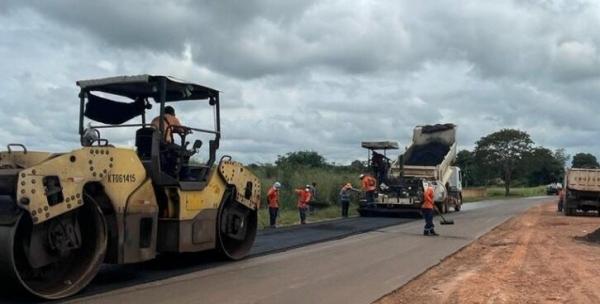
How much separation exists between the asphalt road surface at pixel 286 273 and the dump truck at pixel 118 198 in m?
0.39

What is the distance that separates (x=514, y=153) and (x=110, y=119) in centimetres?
7169

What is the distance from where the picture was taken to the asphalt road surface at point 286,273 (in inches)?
324

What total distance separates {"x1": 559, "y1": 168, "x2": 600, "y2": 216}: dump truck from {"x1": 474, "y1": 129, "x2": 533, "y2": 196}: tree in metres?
49.1

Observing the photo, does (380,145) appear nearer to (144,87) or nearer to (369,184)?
(369,184)

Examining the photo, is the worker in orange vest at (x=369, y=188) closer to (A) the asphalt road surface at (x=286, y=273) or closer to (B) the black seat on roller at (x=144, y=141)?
(A) the asphalt road surface at (x=286, y=273)

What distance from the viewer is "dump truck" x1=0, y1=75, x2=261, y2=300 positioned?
7.46 metres

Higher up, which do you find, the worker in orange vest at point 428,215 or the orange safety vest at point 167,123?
the orange safety vest at point 167,123

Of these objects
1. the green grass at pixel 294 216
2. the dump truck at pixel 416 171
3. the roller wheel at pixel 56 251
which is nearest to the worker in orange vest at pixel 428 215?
the green grass at pixel 294 216

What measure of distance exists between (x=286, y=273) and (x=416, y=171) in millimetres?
17063

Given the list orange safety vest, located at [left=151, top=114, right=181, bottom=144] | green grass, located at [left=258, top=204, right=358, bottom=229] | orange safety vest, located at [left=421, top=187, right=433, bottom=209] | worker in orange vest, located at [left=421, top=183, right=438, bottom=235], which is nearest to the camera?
orange safety vest, located at [left=151, top=114, right=181, bottom=144]

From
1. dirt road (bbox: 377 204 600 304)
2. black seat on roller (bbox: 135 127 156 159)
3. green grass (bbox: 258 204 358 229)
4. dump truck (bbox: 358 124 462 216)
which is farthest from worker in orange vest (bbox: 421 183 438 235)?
black seat on roller (bbox: 135 127 156 159)

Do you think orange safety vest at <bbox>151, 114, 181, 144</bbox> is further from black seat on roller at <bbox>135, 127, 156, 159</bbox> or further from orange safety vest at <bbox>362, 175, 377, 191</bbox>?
orange safety vest at <bbox>362, 175, 377, 191</bbox>

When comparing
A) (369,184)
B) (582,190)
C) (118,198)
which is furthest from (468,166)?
(118,198)

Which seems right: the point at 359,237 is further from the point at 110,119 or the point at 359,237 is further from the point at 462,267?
the point at 110,119
